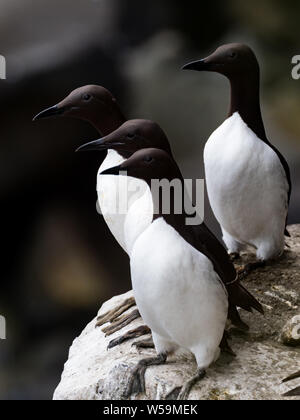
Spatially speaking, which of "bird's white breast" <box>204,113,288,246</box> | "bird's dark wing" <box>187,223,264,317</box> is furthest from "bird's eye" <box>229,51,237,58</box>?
"bird's dark wing" <box>187,223,264,317</box>

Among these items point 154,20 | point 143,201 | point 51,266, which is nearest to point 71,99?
point 143,201

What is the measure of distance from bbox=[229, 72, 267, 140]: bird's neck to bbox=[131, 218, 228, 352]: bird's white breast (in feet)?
2.47

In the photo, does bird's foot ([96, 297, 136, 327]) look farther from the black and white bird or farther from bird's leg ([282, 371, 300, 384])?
bird's leg ([282, 371, 300, 384])

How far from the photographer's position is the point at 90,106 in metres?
2.71

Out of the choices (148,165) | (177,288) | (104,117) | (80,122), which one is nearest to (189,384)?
(177,288)

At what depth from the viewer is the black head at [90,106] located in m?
2.70

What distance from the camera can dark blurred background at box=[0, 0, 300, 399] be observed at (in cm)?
368

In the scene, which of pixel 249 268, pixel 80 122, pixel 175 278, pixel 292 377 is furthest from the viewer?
pixel 80 122

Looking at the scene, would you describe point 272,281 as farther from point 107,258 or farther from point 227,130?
point 107,258

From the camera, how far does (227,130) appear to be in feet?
9.49

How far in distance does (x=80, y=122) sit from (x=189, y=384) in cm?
184

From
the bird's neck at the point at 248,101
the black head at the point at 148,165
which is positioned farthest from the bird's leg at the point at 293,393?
the bird's neck at the point at 248,101

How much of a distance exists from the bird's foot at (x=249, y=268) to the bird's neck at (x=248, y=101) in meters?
0.44

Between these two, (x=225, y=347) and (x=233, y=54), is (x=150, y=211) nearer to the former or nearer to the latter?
(x=225, y=347)
